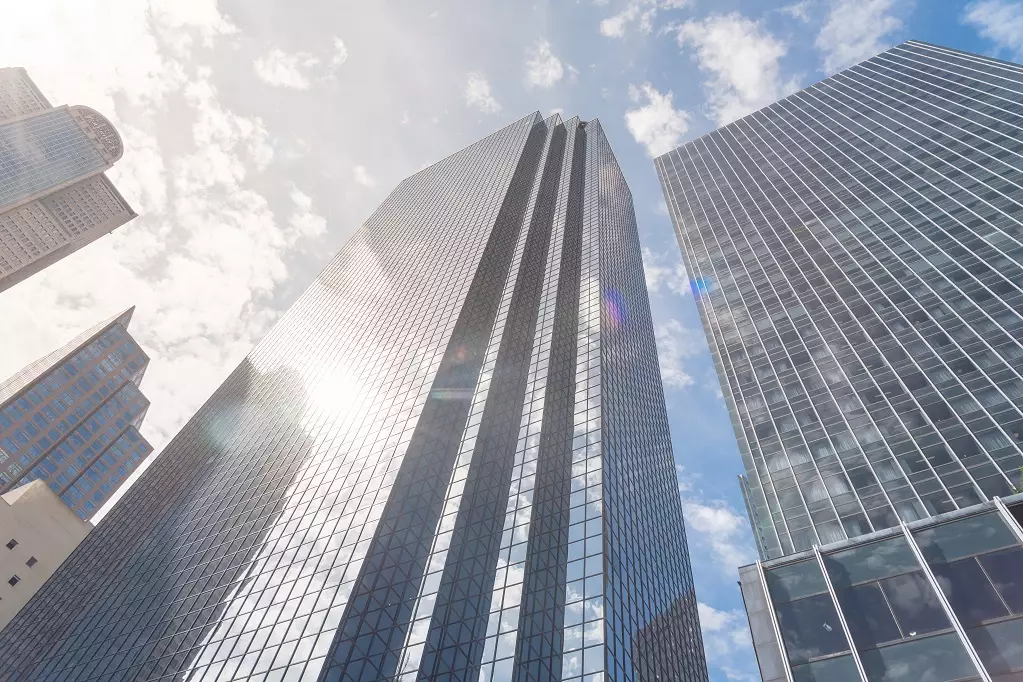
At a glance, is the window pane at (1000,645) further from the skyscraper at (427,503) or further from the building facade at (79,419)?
the building facade at (79,419)

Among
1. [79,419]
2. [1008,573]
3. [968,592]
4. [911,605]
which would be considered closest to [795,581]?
[911,605]

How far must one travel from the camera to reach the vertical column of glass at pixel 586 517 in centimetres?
5025

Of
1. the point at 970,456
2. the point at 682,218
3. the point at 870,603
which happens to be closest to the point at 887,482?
the point at 970,456

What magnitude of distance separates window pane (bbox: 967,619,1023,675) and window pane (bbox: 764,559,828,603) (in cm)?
435

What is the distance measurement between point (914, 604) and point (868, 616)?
1.36 m


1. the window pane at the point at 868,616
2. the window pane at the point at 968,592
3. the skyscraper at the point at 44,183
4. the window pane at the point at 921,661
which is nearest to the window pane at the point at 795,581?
the window pane at the point at 868,616

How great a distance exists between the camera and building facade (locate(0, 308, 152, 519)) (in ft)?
417

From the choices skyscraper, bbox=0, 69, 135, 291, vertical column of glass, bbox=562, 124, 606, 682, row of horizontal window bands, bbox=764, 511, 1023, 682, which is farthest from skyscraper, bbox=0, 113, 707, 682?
skyscraper, bbox=0, 69, 135, 291

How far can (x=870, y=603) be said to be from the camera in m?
20.2

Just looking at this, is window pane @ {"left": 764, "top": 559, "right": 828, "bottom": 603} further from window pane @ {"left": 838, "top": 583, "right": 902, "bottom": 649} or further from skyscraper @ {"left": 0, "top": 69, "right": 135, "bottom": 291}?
skyscraper @ {"left": 0, "top": 69, "right": 135, "bottom": 291}

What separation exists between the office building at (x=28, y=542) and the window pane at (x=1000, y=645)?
313 ft

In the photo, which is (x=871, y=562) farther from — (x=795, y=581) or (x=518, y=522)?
(x=518, y=522)

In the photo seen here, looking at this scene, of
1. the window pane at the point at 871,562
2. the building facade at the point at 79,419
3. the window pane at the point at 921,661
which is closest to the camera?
the window pane at the point at 921,661

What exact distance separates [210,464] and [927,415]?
117m
